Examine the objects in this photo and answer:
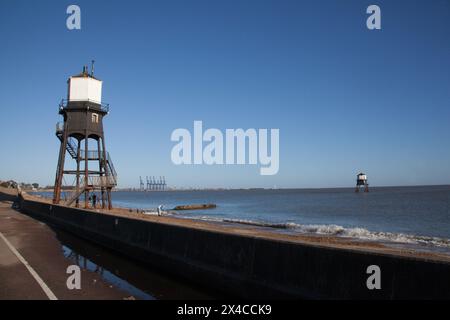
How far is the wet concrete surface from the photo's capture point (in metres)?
7.37

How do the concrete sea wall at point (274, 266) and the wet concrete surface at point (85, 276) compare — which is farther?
the wet concrete surface at point (85, 276)

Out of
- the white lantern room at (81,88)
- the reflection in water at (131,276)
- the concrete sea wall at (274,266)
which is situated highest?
the white lantern room at (81,88)

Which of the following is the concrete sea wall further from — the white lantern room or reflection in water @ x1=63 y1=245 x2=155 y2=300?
the white lantern room

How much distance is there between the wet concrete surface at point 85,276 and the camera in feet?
24.2

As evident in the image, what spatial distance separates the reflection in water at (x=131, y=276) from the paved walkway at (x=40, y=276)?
28 centimetres

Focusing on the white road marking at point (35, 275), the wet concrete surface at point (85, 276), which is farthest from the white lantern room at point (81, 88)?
the white road marking at point (35, 275)

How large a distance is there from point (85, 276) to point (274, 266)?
483 cm

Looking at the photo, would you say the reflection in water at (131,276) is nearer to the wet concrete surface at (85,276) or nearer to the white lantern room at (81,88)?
the wet concrete surface at (85,276)

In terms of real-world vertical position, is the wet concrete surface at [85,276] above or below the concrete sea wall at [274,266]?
below

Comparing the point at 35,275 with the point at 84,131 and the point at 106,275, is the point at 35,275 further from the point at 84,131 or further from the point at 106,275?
the point at 84,131

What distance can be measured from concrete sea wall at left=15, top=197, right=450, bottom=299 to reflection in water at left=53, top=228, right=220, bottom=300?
0.35 m

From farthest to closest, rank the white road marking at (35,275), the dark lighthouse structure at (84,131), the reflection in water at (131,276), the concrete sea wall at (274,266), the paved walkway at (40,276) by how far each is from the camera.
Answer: the dark lighthouse structure at (84,131), the reflection in water at (131,276), the paved walkway at (40,276), the white road marking at (35,275), the concrete sea wall at (274,266)

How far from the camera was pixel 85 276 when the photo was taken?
8.95 meters
